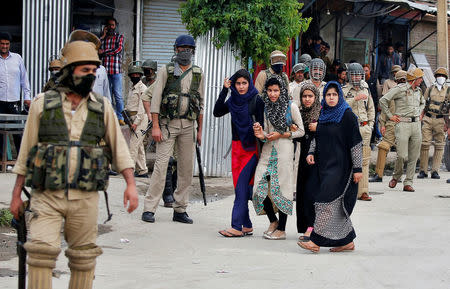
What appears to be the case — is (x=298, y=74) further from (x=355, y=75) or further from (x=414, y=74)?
(x=414, y=74)

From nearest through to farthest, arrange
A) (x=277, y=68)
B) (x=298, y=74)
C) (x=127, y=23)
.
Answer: (x=277, y=68) → (x=298, y=74) → (x=127, y=23)

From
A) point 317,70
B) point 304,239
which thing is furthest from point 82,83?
point 317,70

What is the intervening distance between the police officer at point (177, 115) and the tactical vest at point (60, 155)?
154 inches

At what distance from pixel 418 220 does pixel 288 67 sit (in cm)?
627

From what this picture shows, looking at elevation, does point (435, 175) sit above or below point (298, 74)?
below

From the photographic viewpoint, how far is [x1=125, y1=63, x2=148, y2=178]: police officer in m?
12.7

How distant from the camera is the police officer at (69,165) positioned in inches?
186

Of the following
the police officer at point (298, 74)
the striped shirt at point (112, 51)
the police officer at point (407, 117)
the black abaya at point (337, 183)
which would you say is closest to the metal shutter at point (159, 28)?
the striped shirt at point (112, 51)

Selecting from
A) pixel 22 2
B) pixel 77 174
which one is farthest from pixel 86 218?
pixel 22 2

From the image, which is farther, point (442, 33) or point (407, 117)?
point (442, 33)

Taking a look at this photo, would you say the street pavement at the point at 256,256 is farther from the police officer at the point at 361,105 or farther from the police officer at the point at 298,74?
the police officer at the point at 298,74

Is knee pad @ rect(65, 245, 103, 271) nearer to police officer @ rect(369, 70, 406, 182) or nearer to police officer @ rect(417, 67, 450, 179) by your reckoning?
police officer @ rect(369, 70, 406, 182)

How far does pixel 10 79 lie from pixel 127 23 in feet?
10.4

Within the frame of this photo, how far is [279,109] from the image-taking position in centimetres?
821
